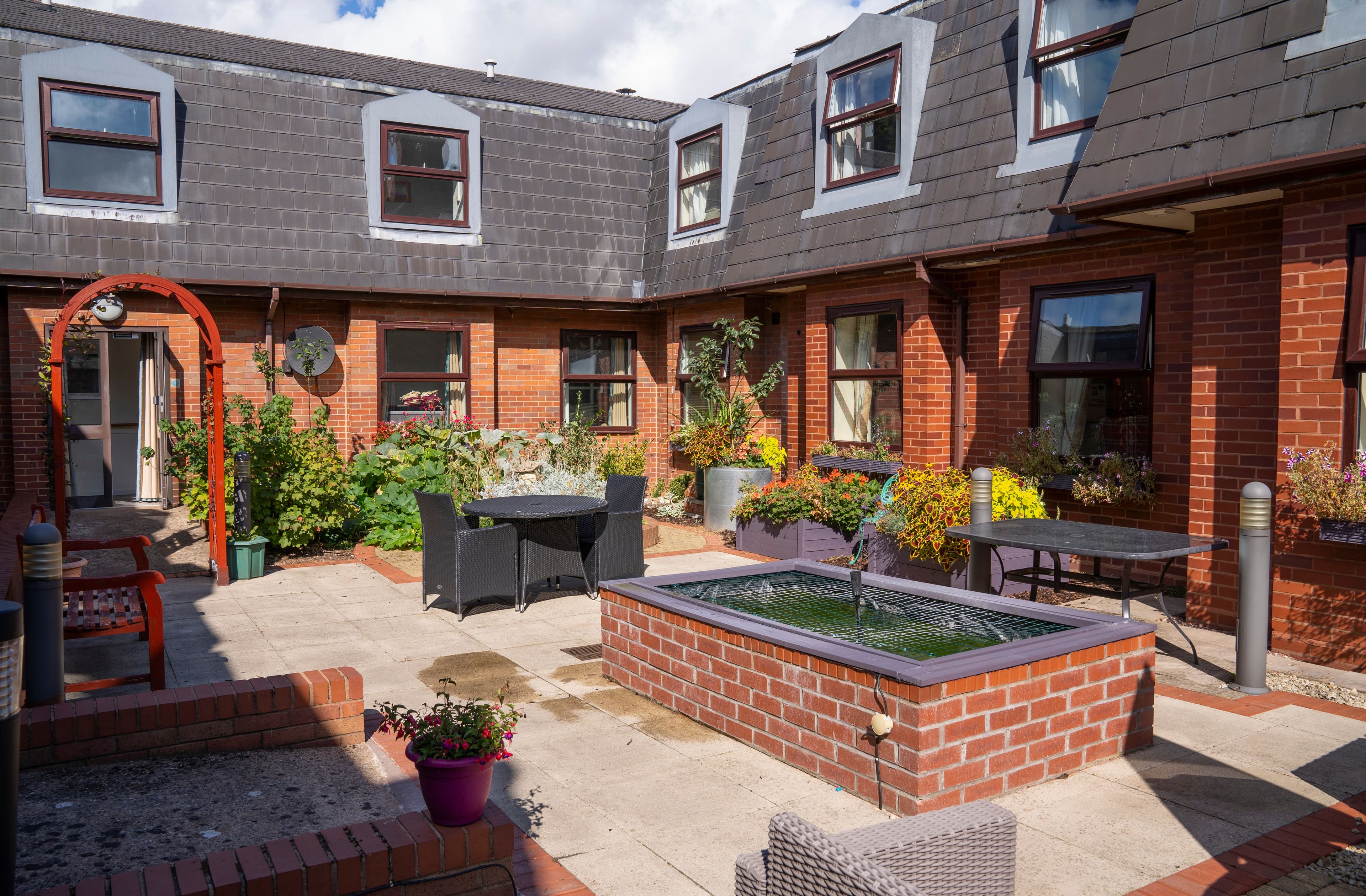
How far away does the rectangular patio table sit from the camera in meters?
5.41

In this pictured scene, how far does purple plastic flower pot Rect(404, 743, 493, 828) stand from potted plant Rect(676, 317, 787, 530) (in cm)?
831

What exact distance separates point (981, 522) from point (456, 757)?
4.42 metres

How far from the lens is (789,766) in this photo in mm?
4465

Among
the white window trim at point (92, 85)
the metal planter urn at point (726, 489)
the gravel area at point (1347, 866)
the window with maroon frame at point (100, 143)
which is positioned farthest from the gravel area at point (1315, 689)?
the window with maroon frame at point (100, 143)

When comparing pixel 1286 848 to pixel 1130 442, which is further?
pixel 1130 442

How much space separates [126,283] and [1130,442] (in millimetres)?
8727

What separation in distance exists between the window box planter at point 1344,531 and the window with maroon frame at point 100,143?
39.9ft

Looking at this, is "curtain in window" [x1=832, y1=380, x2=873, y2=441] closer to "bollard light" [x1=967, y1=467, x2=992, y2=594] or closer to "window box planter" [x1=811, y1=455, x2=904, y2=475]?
"window box planter" [x1=811, y1=455, x2=904, y2=475]

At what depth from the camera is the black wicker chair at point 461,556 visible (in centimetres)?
752

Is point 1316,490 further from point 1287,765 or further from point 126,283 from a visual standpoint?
point 126,283

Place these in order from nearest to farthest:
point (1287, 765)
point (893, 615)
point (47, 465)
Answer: point (1287, 765) < point (893, 615) < point (47, 465)

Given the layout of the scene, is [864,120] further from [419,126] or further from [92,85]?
[92,85]

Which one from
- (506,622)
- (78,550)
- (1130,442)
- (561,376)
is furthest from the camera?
(561,376)

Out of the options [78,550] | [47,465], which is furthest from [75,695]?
[47,465]
